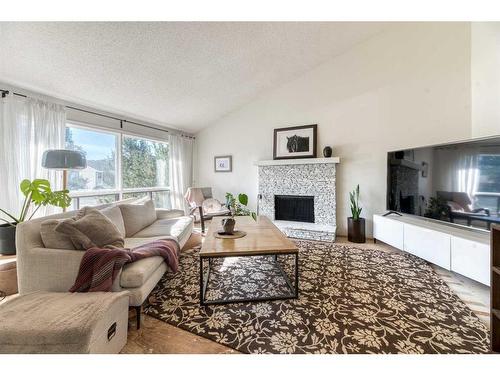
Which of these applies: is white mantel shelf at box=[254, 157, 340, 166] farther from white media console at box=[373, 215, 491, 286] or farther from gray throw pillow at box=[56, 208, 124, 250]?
gray throw pillow at box=[56, 208, 124, 250]

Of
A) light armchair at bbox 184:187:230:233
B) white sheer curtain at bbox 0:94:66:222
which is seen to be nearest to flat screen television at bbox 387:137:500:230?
light armchair at bbox 184:187:230:233

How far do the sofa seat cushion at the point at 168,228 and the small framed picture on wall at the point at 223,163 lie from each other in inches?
79.2

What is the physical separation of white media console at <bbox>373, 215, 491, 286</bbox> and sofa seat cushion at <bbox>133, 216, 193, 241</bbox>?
112 inches

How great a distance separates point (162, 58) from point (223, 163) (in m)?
2.58

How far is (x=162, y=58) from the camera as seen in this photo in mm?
2533

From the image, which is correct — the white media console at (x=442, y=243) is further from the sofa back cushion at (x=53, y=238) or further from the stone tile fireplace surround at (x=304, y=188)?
the sofa back cushion at (x=53, y=238)

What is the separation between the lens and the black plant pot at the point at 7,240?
6.29 ft

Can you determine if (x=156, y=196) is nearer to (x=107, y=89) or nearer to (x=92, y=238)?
(x=107, y=89)

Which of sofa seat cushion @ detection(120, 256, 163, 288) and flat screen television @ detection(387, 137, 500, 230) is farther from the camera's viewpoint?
flat screen television @ detection(387, 137, 500, 230)

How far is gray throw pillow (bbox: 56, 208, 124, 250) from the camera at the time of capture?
147cm

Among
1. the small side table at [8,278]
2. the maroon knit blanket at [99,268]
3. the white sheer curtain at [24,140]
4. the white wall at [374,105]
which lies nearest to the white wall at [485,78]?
the white wall at [374,105]

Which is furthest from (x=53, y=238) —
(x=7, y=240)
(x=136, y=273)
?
(x=7, y=240)

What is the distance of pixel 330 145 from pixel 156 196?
12.4ft
